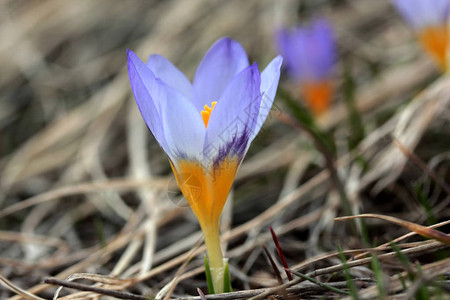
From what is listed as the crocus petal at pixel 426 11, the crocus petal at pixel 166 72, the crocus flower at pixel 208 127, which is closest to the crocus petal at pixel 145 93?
the crocus flower at pixel 208 127

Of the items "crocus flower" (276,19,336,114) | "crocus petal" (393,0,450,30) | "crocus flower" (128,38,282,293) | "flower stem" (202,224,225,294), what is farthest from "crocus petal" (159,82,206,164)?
"crocus flower" (276,19,336,114)

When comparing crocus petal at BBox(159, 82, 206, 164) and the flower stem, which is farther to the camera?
the flower stem

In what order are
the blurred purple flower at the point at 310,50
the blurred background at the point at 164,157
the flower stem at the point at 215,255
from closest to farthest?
the flower stem at the point at 215,255 < the blurred background at the point at 164,157 < the blurred purple flower at the point at 310,50

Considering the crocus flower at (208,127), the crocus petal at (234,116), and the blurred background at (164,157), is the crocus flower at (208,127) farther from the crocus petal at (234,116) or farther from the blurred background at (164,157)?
the blurred background at (164,157)

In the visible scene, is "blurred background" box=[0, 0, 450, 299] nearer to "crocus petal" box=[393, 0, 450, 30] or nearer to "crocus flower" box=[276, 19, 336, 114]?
"crocus flower" box=[276, 19, 336, 114]

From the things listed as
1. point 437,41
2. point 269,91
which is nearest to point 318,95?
point 437,41

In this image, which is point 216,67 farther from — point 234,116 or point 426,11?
point 426,11

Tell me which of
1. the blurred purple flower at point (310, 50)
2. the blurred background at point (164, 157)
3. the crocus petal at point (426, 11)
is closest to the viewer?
the blurred background at point (164, 157)
